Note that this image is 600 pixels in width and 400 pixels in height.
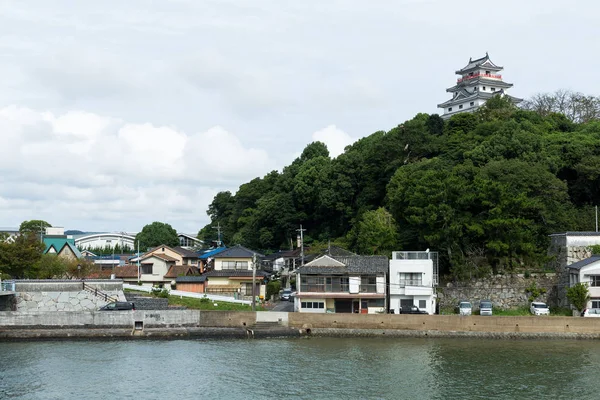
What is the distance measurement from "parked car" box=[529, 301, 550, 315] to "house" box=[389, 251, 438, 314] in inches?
251

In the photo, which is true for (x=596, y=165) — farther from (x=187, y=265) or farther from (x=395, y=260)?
(x=187, y=265)

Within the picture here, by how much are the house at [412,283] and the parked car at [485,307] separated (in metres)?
3.14

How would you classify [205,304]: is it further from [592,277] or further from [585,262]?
[592,277]

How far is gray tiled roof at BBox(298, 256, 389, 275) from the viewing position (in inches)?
1709

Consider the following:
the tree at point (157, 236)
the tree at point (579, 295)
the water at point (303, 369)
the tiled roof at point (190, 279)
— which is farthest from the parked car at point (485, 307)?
the tree at point (157, 236)

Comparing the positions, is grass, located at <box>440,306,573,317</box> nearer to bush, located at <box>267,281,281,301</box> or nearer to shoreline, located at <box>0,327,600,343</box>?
shoreline, located at <box>0,327,600,343</box>

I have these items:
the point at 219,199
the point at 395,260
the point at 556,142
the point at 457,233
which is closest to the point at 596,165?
the point at 556,142

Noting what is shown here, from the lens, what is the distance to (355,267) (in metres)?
43.9

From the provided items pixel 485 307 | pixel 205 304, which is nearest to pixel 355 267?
pixel 485 307

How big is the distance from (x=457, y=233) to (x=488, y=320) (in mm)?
7348

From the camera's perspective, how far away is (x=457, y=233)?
45.0m

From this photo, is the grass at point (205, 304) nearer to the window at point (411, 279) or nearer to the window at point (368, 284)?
the window at point (368, 284)

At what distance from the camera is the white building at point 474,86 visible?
301 ft

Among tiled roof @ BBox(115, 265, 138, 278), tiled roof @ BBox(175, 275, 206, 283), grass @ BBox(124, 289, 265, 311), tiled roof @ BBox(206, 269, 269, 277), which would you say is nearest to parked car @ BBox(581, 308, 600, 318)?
grass @ BBox(124, 289, 265, 311)
